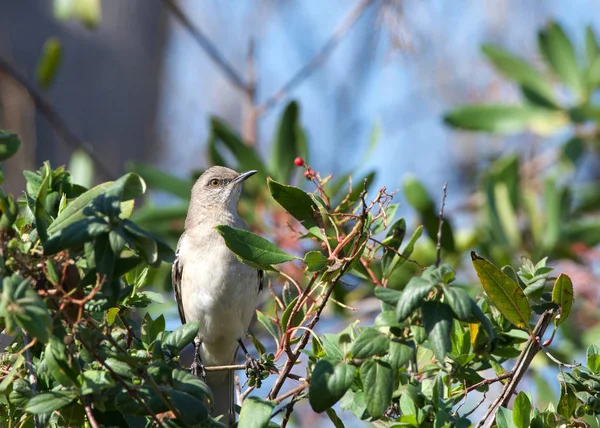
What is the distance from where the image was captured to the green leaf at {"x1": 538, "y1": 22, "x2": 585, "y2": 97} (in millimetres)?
5863

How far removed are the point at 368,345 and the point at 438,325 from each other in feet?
0.67

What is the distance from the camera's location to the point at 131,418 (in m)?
2.28

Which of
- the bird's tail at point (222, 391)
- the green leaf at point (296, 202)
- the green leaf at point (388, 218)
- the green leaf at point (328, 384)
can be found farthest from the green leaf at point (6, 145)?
the bird's tail at point (222, 391)

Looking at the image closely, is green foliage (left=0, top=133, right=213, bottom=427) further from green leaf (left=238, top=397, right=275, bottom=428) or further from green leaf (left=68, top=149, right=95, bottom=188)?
green leaf (left=68, top=149, right=95, bottom=188)

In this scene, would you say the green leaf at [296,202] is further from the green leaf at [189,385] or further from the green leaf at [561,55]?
the green leaf at [561,55]

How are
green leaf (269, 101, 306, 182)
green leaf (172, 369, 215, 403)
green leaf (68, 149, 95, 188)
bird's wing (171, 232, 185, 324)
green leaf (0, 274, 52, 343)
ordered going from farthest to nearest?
green leaf (269, 101, 306, 182), green leaf (68, 149, 95, 188), bird's wing (171, 232, 185, 324), green leaf (172, 369, 215, 403), green leaf (0, 274, 52, 343)

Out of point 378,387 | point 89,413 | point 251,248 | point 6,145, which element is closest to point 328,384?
point 378,387

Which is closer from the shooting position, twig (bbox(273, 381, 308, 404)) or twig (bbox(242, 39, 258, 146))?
twig (bbox(273, 381, 308, 404))

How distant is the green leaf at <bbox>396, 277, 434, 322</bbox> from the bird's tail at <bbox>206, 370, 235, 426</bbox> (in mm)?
2255

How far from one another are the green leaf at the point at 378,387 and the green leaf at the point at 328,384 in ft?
0.17

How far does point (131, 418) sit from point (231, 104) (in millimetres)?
12508

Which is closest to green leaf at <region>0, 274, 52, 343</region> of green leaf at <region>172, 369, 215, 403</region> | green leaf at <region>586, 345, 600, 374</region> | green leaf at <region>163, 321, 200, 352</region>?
green leaf at <region>172, 369, 215, 403</region>

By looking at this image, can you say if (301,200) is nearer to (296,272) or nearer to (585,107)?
(296,272)

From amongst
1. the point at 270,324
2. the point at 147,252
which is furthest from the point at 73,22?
the point at 147,252
